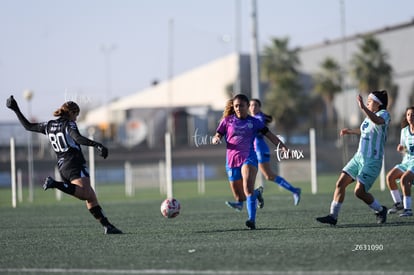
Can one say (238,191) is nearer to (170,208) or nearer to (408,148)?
→ (170,208)

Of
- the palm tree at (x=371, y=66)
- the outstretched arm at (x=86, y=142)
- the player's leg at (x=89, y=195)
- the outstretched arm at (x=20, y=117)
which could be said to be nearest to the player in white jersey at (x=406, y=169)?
the player's leg at (x=89, y=195)

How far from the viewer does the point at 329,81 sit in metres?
74.2

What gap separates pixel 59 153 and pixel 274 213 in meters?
5.41

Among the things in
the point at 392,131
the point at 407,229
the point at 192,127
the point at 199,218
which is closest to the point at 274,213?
the point at 199,218

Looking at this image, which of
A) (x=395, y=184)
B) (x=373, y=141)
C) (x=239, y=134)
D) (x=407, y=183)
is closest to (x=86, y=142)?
(x=239, y=134)

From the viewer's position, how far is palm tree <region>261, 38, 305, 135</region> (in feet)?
244

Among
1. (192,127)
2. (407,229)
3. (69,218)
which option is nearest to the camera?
(407,229)

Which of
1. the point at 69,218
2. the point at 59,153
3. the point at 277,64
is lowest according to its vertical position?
the point at 69,218

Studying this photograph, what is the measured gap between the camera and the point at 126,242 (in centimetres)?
1173

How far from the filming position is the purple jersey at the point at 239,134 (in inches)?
545

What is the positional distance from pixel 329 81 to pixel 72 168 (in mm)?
62880

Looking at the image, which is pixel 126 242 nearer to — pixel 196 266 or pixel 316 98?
pixel 196 266

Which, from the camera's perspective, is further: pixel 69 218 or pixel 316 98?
pixel 316 98

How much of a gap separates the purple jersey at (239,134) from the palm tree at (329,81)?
60628 mm
